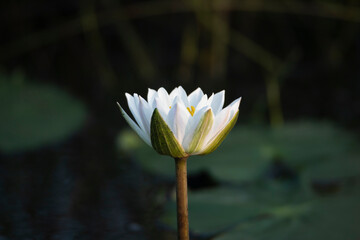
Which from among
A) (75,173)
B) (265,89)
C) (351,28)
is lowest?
(75,173)

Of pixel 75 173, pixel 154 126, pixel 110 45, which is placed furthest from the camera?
pixel 110 45

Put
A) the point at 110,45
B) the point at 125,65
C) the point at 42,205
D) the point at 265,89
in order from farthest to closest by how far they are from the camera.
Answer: the point at 110,45 < the point at 125,65 < the point at 265,89 < the point at 42,205

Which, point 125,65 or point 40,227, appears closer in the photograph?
point 40,227

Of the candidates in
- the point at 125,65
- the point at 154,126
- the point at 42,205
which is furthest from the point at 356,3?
the point at 154,126

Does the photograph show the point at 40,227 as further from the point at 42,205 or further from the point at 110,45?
the point at 110,45

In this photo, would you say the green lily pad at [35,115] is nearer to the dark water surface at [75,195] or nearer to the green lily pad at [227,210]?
the dark water surface at [75,195]

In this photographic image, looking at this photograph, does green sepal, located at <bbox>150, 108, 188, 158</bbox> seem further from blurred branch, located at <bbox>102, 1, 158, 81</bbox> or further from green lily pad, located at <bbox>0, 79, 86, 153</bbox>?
blurred branch, located at <bbox>102, 1, 158, 81</bbox>

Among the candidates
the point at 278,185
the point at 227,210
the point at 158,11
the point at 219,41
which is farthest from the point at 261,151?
the point at 158,11
